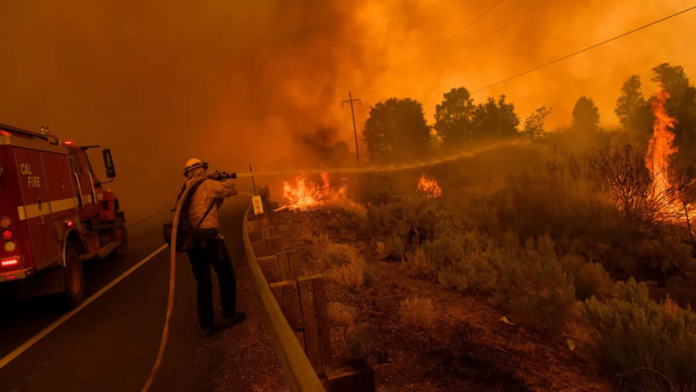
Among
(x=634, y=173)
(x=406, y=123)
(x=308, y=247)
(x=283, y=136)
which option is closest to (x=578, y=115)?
(x=406, y=123)

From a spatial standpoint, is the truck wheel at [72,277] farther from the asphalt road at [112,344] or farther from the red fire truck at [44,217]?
the asphalt road at [112,344]

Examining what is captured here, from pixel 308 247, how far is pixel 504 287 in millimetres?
4451

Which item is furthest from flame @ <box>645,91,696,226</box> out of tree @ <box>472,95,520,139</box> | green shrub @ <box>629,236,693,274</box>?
tree @ <box>472,95,520,139</box>

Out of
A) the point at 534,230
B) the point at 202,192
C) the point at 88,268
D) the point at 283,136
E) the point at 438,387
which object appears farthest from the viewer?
the point at 283,136

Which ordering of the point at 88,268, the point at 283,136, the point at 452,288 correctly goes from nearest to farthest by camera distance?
1. the point at 452,288
2. the point at 88,268
3. the point at 283,136

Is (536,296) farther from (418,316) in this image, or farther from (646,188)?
(646,188)

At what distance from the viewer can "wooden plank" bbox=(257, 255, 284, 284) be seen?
339cm

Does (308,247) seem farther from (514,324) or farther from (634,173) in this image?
(634,173)

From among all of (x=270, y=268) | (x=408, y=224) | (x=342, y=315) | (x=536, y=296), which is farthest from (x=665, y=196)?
(x=270, y=268)

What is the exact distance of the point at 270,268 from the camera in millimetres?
3404

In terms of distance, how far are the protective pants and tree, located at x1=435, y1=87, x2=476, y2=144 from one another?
2452 inches

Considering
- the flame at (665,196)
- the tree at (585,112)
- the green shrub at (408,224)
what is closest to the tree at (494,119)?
the tree at (585,112)

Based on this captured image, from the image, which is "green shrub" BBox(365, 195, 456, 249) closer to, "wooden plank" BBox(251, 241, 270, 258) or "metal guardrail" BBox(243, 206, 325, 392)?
"wooden plank" BBox(251, 241, 270, 258)

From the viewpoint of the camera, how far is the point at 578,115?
61938 millimetres
